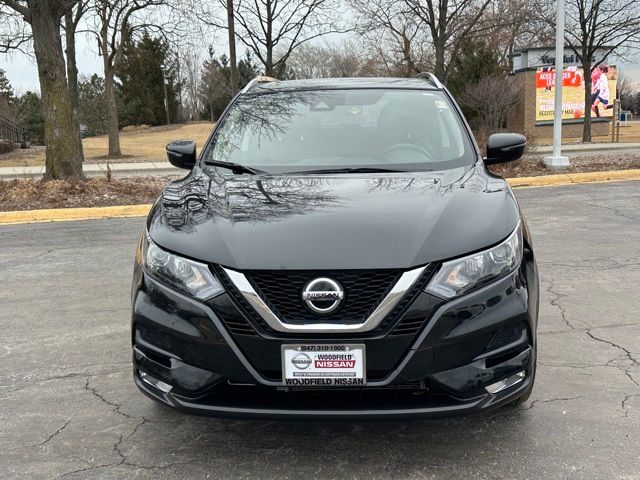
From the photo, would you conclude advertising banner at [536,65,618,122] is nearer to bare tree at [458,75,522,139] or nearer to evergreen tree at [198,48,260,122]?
bare tree at [458,75,522,139]

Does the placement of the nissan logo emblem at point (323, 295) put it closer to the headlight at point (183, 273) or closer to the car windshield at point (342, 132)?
the headlight at point (183, 273)

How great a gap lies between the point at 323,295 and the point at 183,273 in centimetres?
59

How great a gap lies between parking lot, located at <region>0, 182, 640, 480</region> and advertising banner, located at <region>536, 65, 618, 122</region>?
2802 cm

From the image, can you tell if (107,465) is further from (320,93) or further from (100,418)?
(320,93)

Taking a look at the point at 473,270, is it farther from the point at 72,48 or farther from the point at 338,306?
the point at 72,48

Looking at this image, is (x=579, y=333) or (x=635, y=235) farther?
(x=635, y=235)

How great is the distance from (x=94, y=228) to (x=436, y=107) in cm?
618

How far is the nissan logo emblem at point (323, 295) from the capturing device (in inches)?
89.2

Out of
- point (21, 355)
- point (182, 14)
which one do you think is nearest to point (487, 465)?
point (21, 355)

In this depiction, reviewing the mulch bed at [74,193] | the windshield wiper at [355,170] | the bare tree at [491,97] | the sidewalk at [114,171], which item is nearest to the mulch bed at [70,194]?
the mulch bed at [74,193]

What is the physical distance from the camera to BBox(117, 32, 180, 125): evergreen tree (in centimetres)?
5388

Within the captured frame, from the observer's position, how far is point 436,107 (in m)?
4.05

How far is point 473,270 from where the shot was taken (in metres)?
2.37

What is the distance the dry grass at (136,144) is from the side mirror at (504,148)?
854 inches
